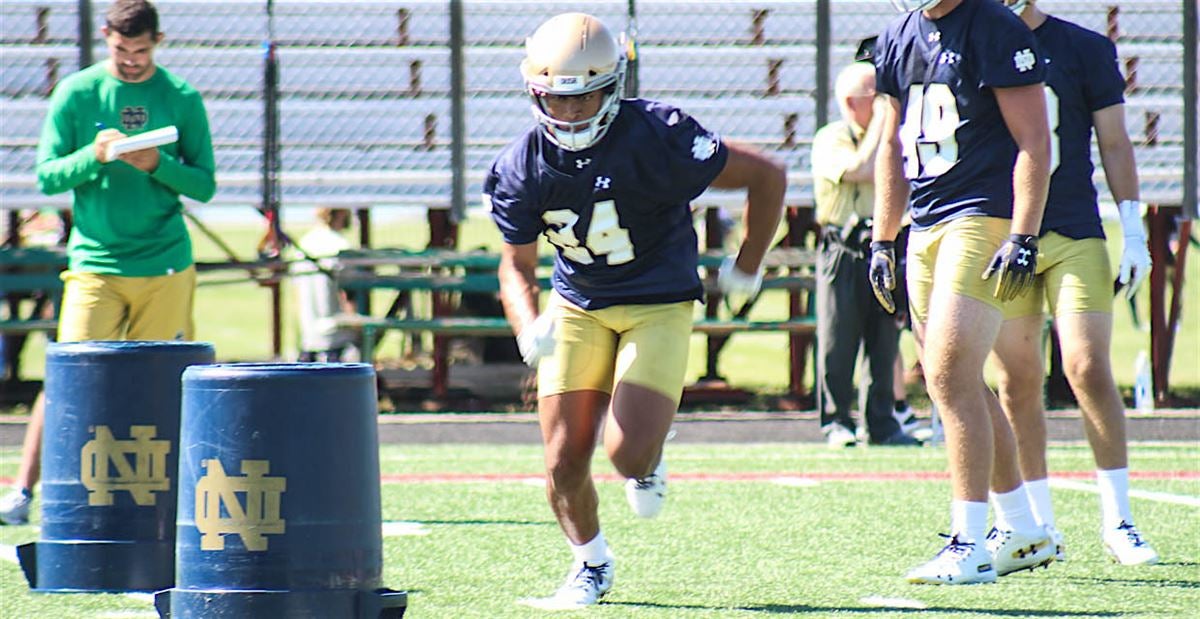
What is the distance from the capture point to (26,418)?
11.6 meters

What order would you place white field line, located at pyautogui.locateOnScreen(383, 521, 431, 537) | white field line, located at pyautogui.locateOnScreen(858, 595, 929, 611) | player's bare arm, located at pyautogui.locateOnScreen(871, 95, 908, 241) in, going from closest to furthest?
white field line, located at pyautogui.locateOnScreen(858, 595, 929, 611) < player's bare arm, located at pyautogui.locateOnScreen(871, 95, 908, 241) < white field line, located at pyautogui.locateOnScreen(383, 521, 431, 537)

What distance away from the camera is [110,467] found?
5.54 m

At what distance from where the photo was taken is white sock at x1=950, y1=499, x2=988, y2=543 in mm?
5312

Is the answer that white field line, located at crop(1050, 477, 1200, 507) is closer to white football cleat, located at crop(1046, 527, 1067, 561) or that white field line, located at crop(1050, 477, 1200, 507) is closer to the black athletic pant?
white football cleat, located at crop(1046, 527, 1067, 561)

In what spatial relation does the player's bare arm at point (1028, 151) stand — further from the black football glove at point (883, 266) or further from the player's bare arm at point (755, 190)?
the player's bare arm at point (755, 190)

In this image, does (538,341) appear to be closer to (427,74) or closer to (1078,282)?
(1078,282)

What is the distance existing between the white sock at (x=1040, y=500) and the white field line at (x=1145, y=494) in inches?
63.2

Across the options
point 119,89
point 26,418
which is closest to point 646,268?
point 119,89

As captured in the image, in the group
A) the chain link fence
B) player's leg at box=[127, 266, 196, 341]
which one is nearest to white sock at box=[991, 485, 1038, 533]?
player's leg at box=[127, 266, 196, 341]

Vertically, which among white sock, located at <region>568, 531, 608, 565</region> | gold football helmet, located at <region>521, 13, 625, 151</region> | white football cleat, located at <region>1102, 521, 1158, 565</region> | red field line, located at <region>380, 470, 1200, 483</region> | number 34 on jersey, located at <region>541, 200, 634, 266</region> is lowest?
red field line, located at <region>380, 470, 1200, 483</region>

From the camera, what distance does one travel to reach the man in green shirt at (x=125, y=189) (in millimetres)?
6754

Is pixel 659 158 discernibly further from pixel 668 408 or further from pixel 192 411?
pixel 192 411

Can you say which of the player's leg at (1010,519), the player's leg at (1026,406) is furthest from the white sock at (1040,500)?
the player's leg at (1010,519)

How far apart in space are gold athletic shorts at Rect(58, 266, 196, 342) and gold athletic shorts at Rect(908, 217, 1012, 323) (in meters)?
2.80
